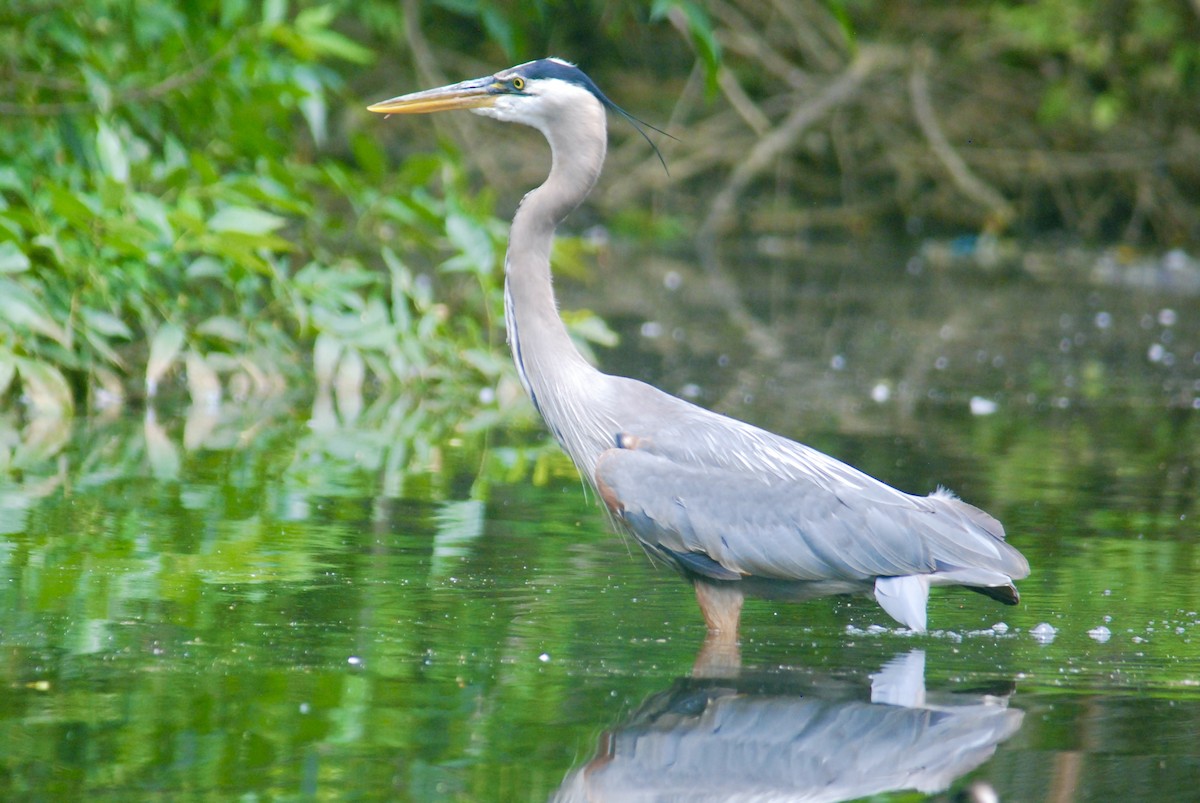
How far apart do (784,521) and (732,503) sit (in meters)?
0.15

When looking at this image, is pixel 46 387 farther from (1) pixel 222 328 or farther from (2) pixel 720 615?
(2) pixel 720 615

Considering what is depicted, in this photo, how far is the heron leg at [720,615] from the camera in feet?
14.8

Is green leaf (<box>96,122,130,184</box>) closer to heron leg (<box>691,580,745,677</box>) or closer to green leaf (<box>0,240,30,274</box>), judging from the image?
green leaf (<box>0,240,30,274</box>)

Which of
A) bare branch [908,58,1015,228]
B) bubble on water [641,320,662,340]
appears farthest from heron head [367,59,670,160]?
bare branch [908,58,1015,228]

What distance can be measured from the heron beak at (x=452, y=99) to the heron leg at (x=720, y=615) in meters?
1.79

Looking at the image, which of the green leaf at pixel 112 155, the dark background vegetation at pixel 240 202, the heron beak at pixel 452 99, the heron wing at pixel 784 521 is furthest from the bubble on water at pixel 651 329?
the heron wing at pixel 784 521

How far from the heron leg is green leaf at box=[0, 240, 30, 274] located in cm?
402

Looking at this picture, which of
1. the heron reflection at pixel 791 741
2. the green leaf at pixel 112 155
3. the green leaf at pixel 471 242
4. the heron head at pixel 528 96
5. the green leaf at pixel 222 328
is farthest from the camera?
the green leaf at pixel 471 242

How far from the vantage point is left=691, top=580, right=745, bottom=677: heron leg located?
4.50m

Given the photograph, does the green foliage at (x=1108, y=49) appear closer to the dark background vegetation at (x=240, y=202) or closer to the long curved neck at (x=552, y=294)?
the dark background vegetation at (x=240, y=202)

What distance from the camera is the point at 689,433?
5004mm

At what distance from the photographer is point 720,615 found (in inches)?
187

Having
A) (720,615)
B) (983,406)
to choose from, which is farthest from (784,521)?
(983,406)

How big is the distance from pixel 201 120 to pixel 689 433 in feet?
16.6
